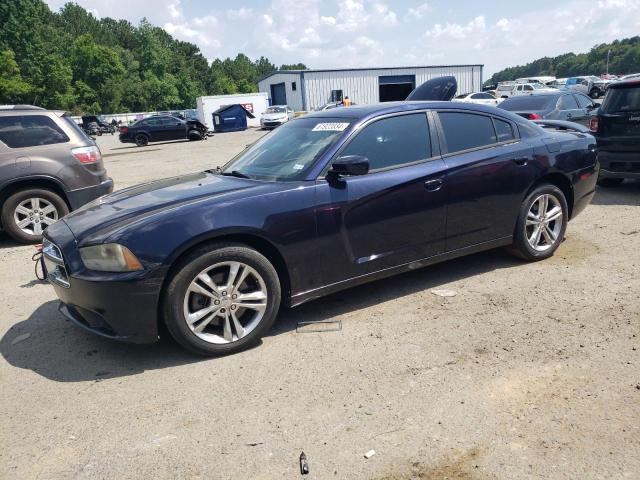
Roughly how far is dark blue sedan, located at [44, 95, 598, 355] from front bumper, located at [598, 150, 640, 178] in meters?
3.12

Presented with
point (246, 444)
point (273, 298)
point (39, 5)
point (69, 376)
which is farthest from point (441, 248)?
point (39, 5)

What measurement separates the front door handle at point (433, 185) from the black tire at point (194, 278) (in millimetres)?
1470

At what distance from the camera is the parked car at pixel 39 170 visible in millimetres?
6902

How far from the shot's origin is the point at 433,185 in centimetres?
434

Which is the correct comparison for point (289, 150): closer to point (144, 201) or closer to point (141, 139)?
point (144, 201)

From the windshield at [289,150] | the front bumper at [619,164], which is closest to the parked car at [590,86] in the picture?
the front bumper at [619,164]

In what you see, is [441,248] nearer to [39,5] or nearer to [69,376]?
[69,376]

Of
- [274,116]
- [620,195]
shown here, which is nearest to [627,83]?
[620,195]

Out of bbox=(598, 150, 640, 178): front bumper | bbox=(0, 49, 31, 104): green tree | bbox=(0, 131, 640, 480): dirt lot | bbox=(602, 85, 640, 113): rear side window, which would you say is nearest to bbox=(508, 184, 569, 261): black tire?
bbox=(0, 131, 640, 480): dirt lot

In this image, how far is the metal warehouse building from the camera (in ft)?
162

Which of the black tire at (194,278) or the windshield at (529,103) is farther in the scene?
the windshield at (529,103)

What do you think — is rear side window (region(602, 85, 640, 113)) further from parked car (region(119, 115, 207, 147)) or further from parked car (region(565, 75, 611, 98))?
parked car (region(565, 75, 611, 98))

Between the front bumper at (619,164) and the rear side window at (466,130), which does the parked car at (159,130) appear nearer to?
the front bumper at (619,164)

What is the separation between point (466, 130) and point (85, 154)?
5095mm
